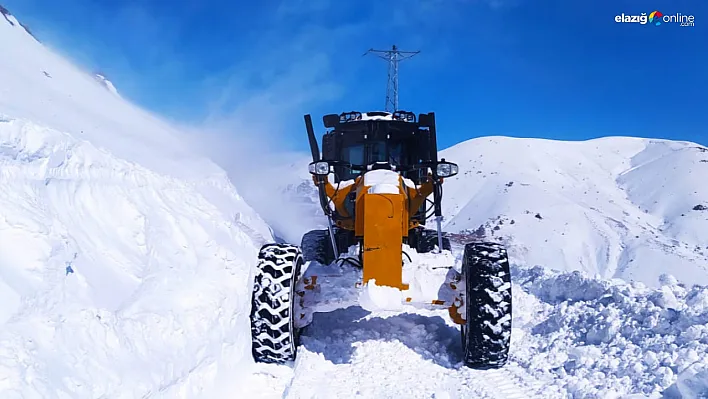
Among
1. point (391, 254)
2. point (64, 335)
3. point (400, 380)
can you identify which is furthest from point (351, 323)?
point (64, 335)

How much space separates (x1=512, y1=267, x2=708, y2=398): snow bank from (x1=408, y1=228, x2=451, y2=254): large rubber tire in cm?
139

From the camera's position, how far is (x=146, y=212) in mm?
6395

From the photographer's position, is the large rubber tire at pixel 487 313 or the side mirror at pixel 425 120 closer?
the large rubber tire at pixel 487 313

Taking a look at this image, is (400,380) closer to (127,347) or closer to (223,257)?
(127,347)

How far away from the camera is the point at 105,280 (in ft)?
14.0

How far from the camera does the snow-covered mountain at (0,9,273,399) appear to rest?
2.91 m

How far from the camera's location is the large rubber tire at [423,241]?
6789 millimetres

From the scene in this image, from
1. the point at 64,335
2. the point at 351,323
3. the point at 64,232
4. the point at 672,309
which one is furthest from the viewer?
the point at 351,323

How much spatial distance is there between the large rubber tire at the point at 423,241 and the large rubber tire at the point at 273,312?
234 centimetres

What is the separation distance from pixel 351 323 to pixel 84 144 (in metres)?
4.23

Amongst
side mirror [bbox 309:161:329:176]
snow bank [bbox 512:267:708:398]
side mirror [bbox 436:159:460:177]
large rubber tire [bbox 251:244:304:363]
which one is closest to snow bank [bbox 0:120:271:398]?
large rubber tire [bbox 251:244:304:363]

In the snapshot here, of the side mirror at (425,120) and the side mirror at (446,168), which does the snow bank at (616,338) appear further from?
the side mirror at (425,120)

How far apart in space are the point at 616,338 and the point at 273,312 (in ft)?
10.4

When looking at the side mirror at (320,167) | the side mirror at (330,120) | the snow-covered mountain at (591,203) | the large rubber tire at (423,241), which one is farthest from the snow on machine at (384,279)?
the snow-covered mountain at (591,203)
